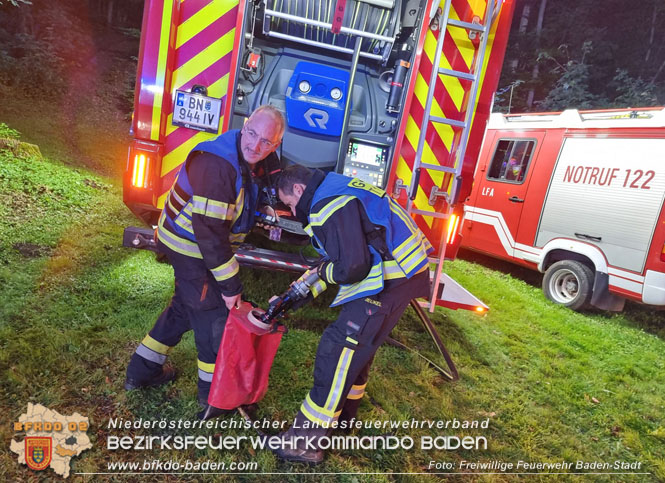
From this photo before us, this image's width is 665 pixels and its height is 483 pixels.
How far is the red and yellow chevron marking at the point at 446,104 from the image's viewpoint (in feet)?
11.2

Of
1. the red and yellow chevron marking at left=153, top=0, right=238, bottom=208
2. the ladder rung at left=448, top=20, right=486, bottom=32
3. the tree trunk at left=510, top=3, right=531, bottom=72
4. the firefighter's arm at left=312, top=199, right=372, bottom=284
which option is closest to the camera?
the firefighter's arm at left=312, top=199, right=372, bottom=284

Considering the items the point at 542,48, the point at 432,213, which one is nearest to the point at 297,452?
the point at 432,213

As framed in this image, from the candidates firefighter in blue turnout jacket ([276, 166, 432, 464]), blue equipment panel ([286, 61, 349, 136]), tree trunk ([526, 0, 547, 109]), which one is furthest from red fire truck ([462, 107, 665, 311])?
Result: tree trunk ([526, 0, 547, 109])

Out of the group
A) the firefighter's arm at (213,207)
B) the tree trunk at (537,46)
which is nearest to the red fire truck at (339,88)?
the firefighter's arm at (213,207)

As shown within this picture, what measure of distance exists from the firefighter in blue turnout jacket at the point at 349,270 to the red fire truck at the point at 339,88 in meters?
0.98

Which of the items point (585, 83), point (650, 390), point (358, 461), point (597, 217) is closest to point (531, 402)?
point (650, 390)

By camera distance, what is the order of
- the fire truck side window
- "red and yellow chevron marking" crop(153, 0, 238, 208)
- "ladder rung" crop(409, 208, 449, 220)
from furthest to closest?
the fire truck side window < "ladder rung" crop(409, 208, 449, 220) < "red and yellow chevron marking" crop(153, 0, 238, 208)

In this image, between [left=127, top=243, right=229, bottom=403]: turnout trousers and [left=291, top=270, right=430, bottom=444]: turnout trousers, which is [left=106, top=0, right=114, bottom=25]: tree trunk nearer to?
[left=127, top=243, right=229, bottom=403]: turnout trousers

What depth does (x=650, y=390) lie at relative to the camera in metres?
3.97

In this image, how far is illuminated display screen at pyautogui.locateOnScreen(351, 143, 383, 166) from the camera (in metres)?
3.61

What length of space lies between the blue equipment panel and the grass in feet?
5.42

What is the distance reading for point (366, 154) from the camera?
143 inches

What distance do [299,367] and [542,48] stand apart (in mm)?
17712

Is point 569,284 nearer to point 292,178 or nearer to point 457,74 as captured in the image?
point 457,74
